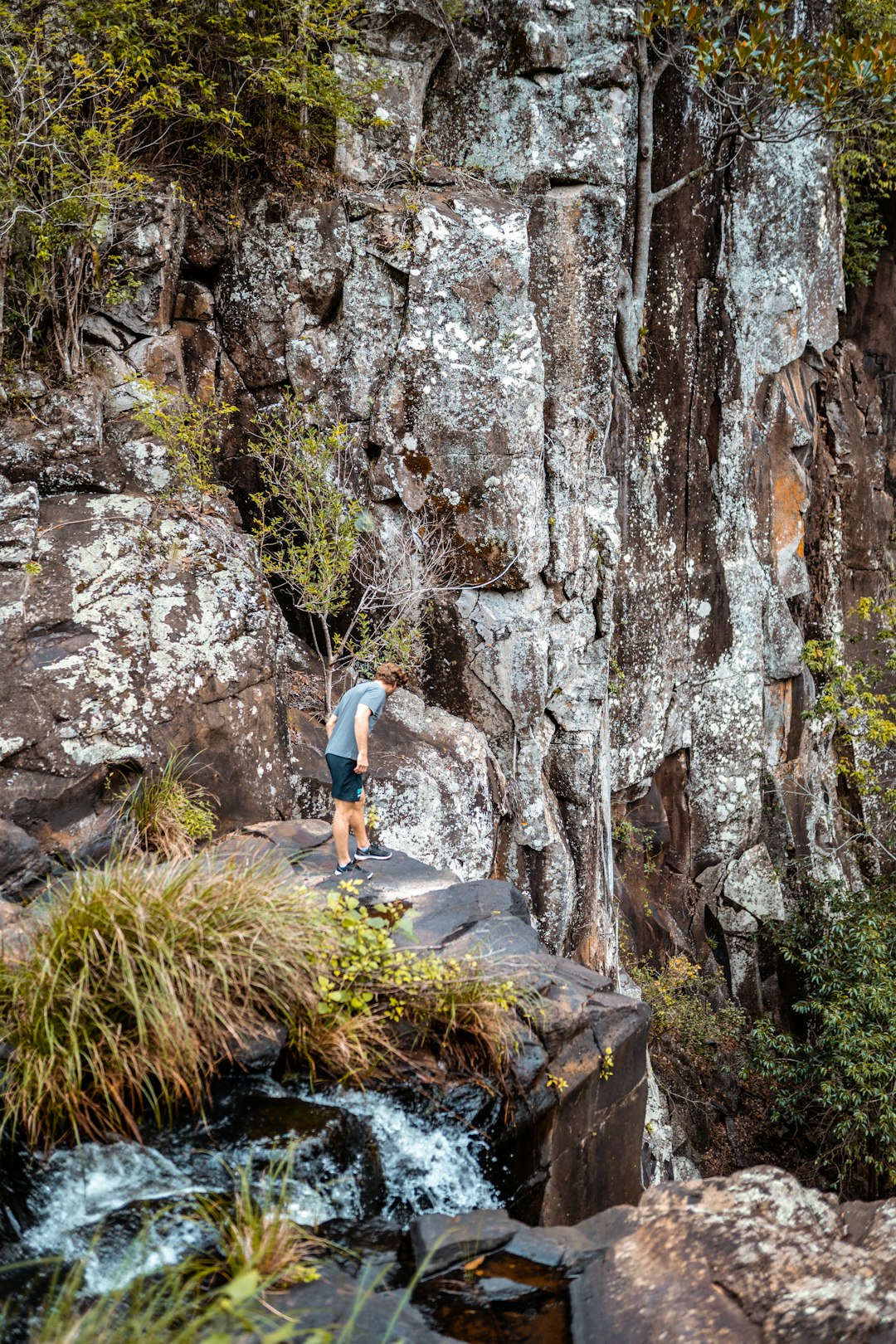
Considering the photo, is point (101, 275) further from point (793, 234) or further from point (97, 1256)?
point (793, 234)

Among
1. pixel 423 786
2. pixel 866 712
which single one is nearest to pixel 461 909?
pixel 423 786

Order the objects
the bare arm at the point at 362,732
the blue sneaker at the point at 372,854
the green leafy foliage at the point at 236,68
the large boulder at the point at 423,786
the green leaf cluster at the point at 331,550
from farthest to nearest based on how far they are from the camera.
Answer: the green leaf cluster at the point at 331,550
the large boulder at the point at 423,786
the green leafy foliage at the point at 236,68
the blue sneaker at the point at 372,854
the bare arm at the point at 362,732

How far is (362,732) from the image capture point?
19.1 feet

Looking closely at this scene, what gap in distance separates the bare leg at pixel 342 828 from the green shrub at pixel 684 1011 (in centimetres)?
949

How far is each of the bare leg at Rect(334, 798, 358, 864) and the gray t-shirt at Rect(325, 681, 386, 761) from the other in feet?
1.07

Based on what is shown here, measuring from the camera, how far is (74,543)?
701 centimetres

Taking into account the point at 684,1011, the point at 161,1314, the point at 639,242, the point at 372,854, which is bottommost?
the point at 684,1011

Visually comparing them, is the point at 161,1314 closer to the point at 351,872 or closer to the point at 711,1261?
the point at 711,1261

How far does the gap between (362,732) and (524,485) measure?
4994 millimetres

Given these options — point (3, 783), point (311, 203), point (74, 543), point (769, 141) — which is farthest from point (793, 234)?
point (3, 783)

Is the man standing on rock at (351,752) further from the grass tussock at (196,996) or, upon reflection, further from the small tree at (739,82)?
the small tree at (739,82)

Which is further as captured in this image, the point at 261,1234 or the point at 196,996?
the point at 196,996

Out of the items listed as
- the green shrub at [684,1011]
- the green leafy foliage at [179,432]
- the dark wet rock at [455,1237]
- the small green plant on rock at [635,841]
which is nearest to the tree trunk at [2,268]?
the green leafy foliage at [179,432]

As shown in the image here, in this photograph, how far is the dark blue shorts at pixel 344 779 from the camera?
19.5 ft
